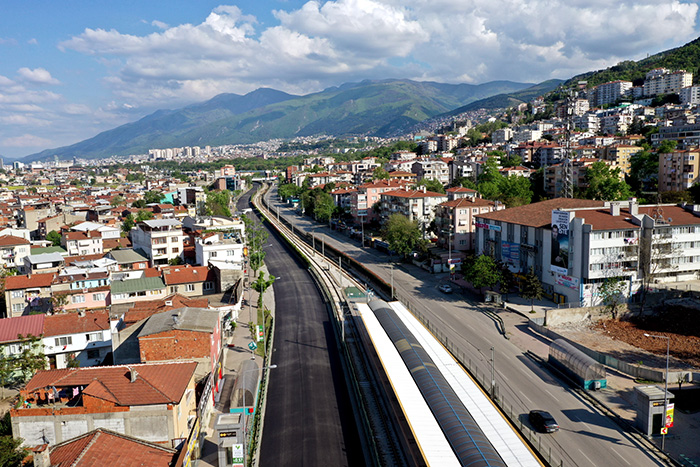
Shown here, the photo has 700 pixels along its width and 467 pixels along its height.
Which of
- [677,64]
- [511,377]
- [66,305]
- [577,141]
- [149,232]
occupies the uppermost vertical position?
[677,64]

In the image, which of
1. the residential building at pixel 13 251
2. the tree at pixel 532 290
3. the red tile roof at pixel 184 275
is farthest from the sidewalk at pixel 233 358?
the residential building at pixel 13 251

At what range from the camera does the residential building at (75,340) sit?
121 feet

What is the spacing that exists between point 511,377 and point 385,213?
203 feet

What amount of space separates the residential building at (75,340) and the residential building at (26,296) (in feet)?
45.4

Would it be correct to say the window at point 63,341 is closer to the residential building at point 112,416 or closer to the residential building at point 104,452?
the residential building at point 112,416

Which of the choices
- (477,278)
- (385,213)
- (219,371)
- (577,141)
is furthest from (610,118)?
(219,371)

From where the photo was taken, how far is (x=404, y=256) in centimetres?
7444

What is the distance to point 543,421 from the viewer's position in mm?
28219

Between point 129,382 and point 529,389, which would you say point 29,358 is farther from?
point 529,389

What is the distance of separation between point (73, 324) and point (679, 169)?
99290mm

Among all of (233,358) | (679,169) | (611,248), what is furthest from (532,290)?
(679,169)

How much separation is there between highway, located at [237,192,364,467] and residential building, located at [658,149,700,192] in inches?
2949

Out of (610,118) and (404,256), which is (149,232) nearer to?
(404,256)

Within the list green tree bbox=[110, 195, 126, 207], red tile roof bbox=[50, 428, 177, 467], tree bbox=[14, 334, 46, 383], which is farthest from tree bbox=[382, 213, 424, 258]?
green tree bbox=[110, 195, 126, 207]
